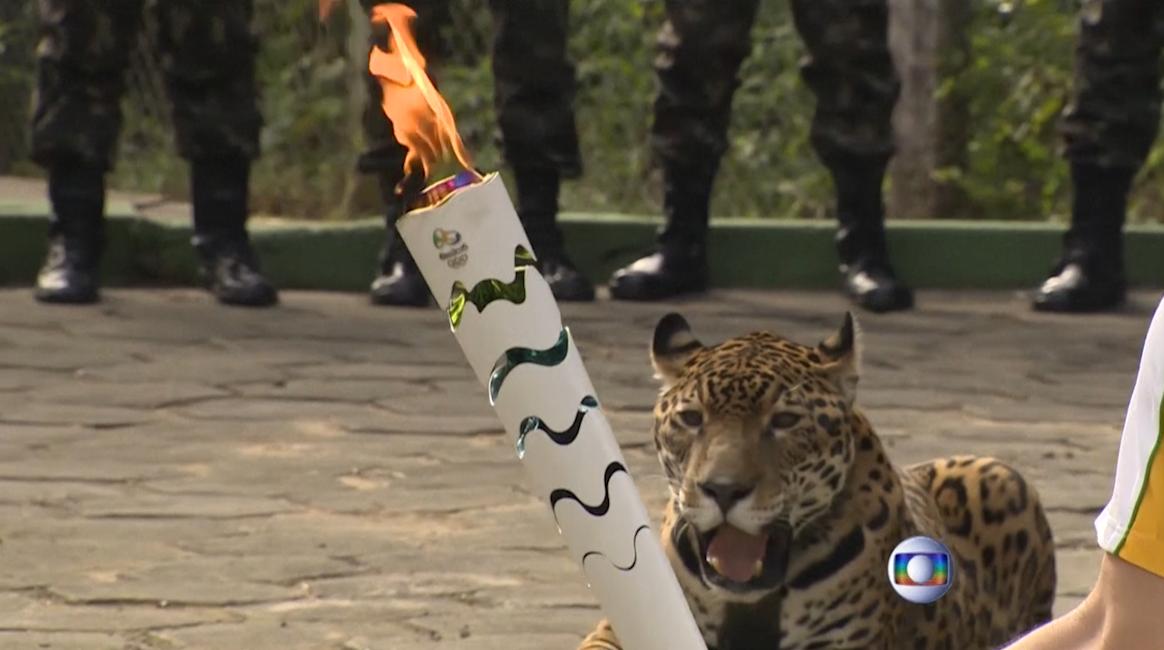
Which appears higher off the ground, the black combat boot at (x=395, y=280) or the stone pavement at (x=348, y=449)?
the stone pavement at (x=348, y=449)

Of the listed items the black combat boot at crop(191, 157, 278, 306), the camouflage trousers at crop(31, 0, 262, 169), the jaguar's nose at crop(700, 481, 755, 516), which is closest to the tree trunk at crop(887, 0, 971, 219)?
the black combat boot at crop(191, 157, 278, 306)

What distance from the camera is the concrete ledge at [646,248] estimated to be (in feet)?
28.8

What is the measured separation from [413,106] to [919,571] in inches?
48.1

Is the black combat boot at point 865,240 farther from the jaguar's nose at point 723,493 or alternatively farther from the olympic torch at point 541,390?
the olympic torch at point 541,390

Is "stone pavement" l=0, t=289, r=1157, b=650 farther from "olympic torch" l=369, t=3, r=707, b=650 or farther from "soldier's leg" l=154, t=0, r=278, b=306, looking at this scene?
"olympic torch" l=369, t=3, r=707, b=650

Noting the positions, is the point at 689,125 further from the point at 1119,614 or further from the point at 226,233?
the point at 1119,614

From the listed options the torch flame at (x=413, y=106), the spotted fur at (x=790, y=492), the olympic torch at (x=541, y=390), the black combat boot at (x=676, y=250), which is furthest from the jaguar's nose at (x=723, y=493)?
the black combat boot at (x=676, y=250)

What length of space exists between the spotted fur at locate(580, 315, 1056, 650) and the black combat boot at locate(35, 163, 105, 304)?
15.8ft

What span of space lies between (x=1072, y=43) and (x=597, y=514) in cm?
1003

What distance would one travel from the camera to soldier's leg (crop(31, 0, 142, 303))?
25.5 ft

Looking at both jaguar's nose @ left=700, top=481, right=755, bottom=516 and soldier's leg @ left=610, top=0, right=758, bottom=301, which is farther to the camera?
soldier's leg @ left=610, top=0, right=758, bottom=301

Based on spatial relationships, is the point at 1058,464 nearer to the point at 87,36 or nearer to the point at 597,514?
the point at 87,36

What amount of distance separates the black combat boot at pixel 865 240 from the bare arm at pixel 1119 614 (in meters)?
6.07

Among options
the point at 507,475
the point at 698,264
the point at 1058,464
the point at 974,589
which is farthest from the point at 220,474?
the point at 698,264
